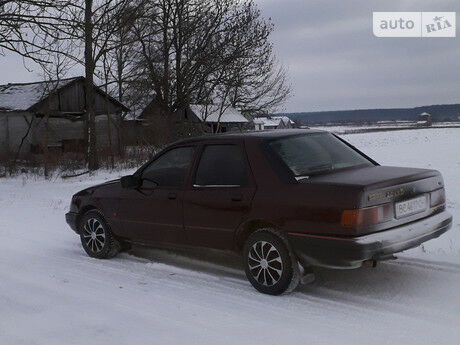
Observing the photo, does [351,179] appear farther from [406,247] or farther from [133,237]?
[133,237]

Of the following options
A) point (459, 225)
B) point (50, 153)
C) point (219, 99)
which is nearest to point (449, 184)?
point (459, 225)

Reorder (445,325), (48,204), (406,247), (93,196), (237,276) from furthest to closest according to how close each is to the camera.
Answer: (48,204) → (93,196) → (237,276) → (406,247) → (445,325)

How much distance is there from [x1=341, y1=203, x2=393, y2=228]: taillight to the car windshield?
69cm

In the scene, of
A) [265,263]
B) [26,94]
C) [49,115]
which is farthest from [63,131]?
[265,263]

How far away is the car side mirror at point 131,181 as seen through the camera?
6277mm

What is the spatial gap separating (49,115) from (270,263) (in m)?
24.6

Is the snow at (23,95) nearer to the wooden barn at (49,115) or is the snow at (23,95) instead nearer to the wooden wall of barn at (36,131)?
the wooden barn at (49,115)

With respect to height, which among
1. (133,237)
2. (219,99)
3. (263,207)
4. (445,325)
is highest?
(219,99)

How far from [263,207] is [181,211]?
3.78 ft

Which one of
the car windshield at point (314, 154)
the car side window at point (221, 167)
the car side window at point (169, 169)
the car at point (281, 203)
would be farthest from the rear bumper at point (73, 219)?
the car windshield at point (314, 154)

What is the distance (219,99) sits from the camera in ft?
107

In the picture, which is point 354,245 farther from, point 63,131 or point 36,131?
point 63,131

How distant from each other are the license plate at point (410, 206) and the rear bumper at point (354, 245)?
0.35ft

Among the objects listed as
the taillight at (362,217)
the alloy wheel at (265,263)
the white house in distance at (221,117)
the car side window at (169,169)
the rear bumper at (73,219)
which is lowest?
the alloy wheel at (265,263)
